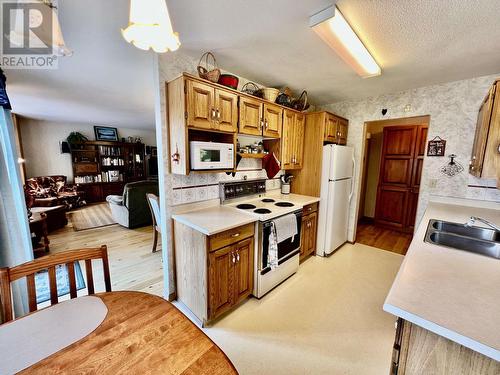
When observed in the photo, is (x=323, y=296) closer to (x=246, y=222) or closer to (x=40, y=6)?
(x=246, y=222)

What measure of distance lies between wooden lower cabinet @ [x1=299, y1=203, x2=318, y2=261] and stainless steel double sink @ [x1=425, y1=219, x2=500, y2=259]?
132cm

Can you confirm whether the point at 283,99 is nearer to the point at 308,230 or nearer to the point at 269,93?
the point at 269,93

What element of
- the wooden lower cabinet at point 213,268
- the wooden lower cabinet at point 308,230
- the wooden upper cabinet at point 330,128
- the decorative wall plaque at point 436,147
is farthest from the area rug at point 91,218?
the decorative wall plaque at point 436,147

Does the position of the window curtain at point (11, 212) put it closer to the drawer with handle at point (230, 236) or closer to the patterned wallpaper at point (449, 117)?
the drawer with handle at point (230, 236)

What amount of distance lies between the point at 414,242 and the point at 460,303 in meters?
0.66

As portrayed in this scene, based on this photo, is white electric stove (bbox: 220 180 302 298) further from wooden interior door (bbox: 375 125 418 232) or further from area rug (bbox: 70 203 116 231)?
area rug (bbox: 70 203 116 231)

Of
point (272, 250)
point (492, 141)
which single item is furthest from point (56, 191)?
point (492, 141)

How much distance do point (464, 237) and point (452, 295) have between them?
104 centimetres

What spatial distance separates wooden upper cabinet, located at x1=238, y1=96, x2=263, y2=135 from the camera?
7.17ft

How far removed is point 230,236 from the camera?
182 centimetres

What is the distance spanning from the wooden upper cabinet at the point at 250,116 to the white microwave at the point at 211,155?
0.29 m

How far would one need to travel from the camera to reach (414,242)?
1.39 meters

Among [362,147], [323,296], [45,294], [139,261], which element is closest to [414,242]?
[323,296]

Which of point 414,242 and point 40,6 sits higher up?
point 40,6
